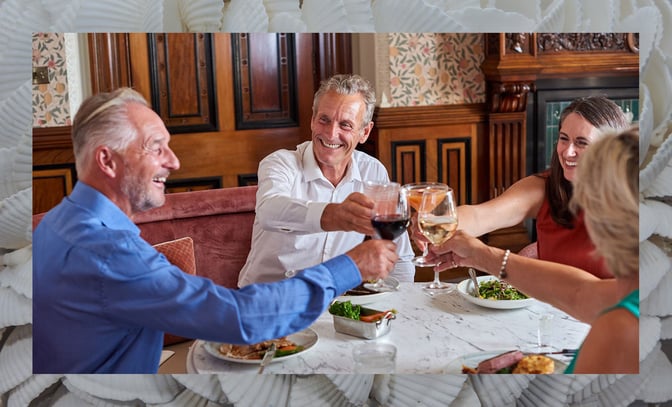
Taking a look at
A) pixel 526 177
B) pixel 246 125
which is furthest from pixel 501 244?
pixel 246 125

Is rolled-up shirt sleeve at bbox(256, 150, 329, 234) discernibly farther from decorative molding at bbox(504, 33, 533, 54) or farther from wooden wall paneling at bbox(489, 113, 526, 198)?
decorative molding at bbox(504, 33, 533, 54)

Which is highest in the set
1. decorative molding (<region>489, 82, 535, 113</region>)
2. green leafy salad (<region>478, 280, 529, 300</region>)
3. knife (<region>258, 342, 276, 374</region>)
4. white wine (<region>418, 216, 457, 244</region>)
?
decorative molding (<region>489, 82, 535, 113</region>)

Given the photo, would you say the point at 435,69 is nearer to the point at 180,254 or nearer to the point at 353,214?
the point at 353,214

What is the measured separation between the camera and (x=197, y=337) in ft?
6.98

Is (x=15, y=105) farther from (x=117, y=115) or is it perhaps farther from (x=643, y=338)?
(x=643, y=338)

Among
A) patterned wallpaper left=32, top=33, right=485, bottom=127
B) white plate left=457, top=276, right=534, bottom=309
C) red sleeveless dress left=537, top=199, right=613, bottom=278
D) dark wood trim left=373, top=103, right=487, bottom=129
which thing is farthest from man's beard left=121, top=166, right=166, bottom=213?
red sleeveless dress left=537, top=199, right=613, bottom=278

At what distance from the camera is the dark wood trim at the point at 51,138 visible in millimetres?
2227

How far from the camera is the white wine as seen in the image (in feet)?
7.26

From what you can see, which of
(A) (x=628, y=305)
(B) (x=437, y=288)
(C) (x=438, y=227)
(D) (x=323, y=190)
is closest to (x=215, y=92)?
(D) (x=323, y=190)

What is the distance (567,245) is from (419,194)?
0.43m

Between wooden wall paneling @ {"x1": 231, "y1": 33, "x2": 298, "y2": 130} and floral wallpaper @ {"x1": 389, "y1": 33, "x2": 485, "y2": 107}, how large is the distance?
0.93 ft

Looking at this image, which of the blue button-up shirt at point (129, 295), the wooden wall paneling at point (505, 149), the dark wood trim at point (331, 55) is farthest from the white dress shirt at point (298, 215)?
the wooden wall paneling at point (505, 149)

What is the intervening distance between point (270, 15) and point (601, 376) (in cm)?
138

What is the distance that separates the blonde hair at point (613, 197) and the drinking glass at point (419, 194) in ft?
1.21
